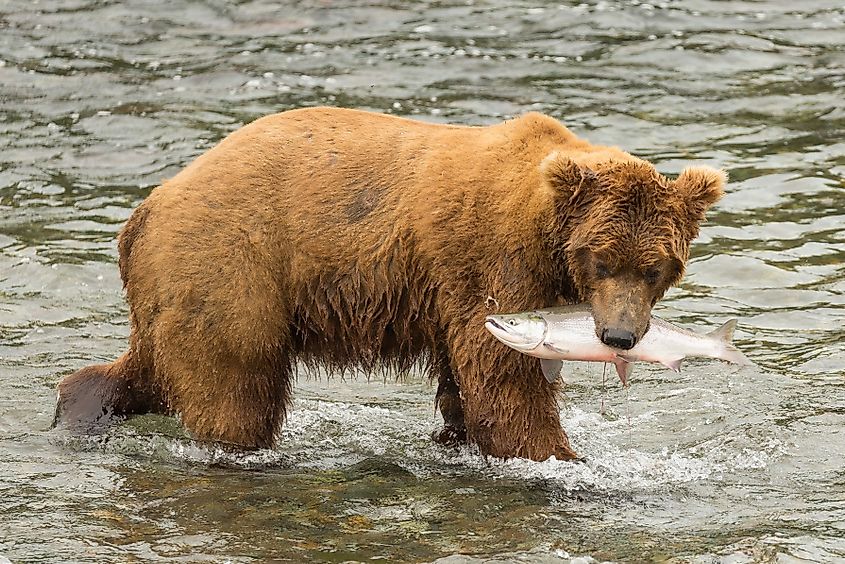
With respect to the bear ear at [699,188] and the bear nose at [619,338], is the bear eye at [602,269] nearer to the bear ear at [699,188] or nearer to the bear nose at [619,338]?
the bear nose at [619,338]

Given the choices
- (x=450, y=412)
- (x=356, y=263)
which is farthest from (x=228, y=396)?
(x=450, y=412)

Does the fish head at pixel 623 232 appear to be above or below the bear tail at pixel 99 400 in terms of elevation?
above

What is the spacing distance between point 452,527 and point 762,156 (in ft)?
27.1

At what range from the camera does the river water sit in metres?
6.47

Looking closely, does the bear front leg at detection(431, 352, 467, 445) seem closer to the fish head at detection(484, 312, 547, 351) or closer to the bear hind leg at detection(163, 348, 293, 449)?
the bear hind leg at detection(163, 348, 293, 449)

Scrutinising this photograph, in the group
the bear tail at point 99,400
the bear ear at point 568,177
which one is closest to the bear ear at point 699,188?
the bear ear at point 568,177

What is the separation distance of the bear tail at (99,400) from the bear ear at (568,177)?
272 centimetres

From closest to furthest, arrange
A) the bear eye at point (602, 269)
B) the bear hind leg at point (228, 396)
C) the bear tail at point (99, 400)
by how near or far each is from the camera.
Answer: the bear eye at point (602, 269) → the bear hind leg at point (228, 396) → the bear tail at point (99, 400)

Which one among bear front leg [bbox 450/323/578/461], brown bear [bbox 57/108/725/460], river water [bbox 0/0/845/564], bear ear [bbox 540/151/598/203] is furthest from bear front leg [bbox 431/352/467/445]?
bear ear [bbox 540/151/598/203]

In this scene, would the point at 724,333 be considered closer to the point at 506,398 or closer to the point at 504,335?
the point at 506,398

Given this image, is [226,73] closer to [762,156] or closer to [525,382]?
[762,156]

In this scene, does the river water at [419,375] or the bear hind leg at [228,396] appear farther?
the bear hind leg at [228,396]

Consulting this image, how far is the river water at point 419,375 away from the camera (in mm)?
6473

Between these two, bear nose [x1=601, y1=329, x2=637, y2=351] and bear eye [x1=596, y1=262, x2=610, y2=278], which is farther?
bear eye [x1=596, y1=262, x2=610, y2=278]
